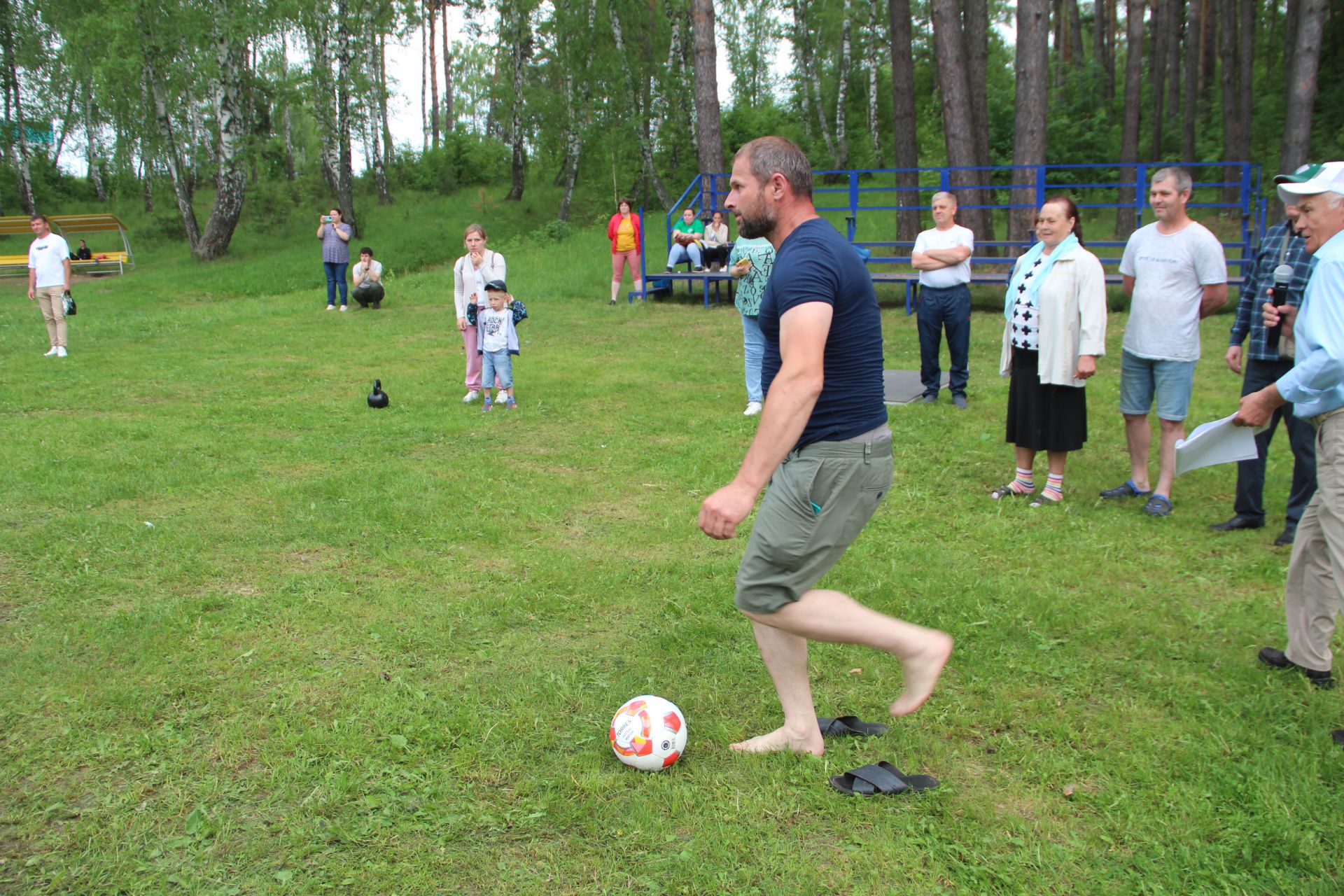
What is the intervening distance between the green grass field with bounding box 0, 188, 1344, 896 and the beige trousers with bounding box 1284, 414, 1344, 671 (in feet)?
0.68

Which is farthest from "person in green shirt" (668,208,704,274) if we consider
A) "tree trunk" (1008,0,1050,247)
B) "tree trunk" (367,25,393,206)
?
"tree trunk" (367,25,393,206)

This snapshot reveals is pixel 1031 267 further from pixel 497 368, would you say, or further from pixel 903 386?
pixel 497 368

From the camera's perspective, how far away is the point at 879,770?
11.0 ft

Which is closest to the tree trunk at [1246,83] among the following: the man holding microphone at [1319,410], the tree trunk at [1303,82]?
the tree trunk at [1303,82]

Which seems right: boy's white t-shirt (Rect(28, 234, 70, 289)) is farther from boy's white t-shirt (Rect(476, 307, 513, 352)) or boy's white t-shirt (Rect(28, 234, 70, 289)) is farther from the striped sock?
the striped sock

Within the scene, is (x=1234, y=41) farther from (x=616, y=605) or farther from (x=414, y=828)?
(x=414, y=828)

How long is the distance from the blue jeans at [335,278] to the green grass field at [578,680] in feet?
29.6

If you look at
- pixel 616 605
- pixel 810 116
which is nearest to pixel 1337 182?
pixel 616 605

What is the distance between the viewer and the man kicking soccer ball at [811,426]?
293 centimetres

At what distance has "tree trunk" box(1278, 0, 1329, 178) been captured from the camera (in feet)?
50.1

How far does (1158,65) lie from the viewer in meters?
27.8

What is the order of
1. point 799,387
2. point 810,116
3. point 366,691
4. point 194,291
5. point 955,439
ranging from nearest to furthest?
1. point 799,387
2. point 366,691
3. point 955,439
4. point 194,291
5. point 810,116

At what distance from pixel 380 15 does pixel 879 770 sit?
28.7 metres

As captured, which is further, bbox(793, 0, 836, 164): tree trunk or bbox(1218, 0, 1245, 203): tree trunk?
bbox(793, 0, 836, 164): tree trunk
